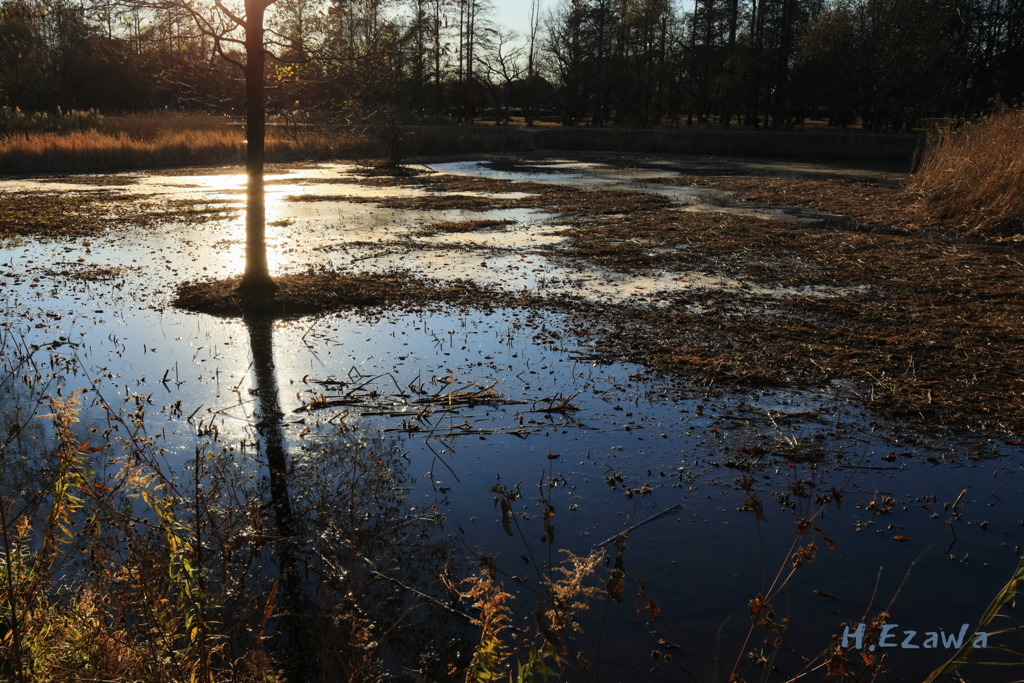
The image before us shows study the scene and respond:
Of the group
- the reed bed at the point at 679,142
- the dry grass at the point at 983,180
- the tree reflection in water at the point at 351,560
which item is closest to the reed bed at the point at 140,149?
the reed bed at the point at 679,142

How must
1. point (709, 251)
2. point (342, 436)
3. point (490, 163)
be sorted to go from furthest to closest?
point (490, 163)
point (709, 251)
point (342, 436)

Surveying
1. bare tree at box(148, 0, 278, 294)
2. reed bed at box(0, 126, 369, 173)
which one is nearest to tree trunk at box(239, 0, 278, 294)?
bare tree at box(148, 0, 278, 294)

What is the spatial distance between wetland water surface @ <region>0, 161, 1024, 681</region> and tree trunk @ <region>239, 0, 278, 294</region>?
3.18 feet

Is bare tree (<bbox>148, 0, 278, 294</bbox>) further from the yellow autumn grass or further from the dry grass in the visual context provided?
the yellow autumn grass

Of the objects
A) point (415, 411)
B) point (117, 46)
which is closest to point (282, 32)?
point (117, 46)

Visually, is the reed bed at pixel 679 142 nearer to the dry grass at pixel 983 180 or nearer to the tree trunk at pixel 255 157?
the dry grass at pixel 983 180

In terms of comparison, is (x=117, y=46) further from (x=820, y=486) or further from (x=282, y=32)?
(x=820, y=486)

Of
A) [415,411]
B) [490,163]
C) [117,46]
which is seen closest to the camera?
[415,411]

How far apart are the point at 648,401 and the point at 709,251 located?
7.02 metres

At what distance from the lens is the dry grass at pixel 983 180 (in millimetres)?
13703

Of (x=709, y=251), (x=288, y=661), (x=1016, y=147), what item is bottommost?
(x=288, y=661)

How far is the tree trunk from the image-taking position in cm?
891

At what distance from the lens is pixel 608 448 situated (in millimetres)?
5188

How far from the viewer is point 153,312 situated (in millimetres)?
8633
